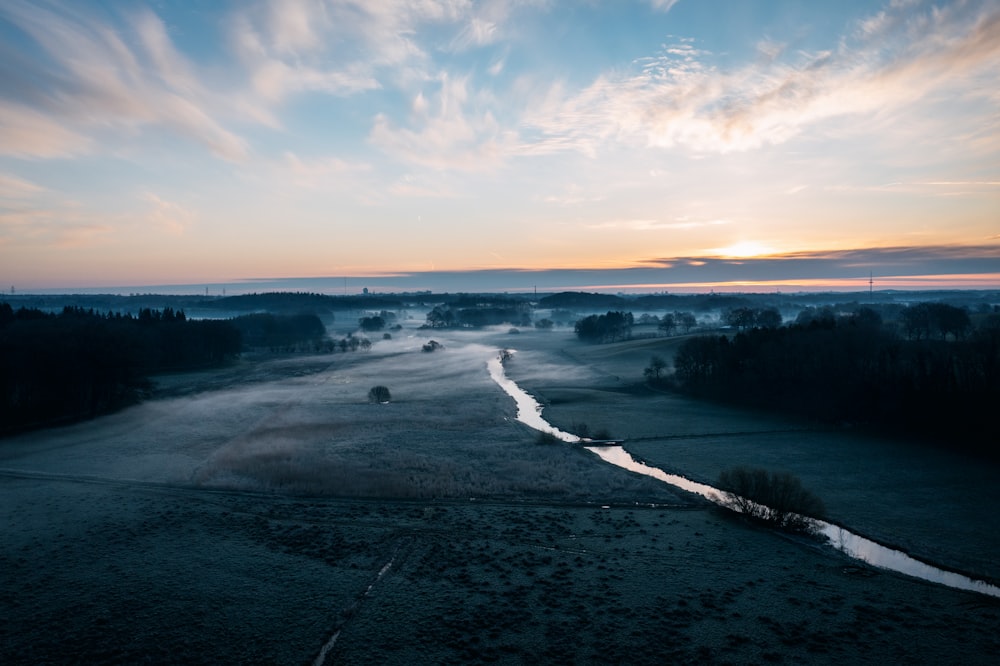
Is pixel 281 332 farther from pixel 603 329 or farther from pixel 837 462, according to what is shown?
pixel 837 462

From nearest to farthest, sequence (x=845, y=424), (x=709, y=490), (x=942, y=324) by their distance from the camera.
→ (x=709, y=490) < (x=845, y=424) < (x=942, y=324)

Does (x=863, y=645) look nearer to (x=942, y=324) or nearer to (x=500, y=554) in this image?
(x=500, y=554)

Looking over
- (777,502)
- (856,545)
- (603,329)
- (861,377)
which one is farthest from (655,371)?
(603,329)

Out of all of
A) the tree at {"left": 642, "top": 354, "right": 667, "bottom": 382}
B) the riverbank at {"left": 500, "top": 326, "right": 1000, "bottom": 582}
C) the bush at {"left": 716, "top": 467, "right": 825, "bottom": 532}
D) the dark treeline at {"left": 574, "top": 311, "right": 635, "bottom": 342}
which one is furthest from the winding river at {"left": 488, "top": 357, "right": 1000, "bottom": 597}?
the dark treeline at {"left": 574, "top": 311, "right": 635, "bottom": 342}

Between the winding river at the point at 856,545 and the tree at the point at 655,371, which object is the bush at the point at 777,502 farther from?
the tree at the point at 655,371

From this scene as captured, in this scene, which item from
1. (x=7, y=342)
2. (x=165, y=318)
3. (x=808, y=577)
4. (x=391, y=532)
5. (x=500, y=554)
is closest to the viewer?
(x=808, y=577)

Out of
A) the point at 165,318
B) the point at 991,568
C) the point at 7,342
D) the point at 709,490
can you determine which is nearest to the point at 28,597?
the point at 709,490
